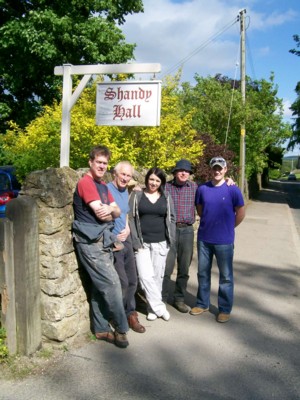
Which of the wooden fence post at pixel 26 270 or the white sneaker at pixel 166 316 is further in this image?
the white sneaker at pixel 166 316

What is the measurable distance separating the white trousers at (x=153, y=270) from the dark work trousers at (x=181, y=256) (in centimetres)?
23

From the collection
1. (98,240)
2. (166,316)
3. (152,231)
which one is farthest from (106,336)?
(152,231)

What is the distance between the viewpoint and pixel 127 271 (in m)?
4.02

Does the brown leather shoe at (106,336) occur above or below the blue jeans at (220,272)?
below

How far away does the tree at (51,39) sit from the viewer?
13.8m

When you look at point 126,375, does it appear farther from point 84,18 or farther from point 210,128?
point 84,18

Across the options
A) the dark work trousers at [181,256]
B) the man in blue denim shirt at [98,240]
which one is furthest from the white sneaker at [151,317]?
the man in blue denim shirt at [98,240]

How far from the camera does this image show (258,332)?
4164 millimetres

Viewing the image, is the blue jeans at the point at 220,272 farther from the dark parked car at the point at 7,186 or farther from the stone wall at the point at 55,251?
the dark parked car at the point at 7,186

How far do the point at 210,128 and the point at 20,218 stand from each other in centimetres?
1338

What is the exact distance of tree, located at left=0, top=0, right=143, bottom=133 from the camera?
13781mm

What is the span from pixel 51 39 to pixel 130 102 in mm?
10883

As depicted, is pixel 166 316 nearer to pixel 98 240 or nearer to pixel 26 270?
pixel 98 240

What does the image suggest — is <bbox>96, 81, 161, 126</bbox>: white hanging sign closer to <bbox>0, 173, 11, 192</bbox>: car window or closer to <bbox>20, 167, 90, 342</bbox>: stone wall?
<bbox>20, 167, 90, 342</bbox>: stone wall
